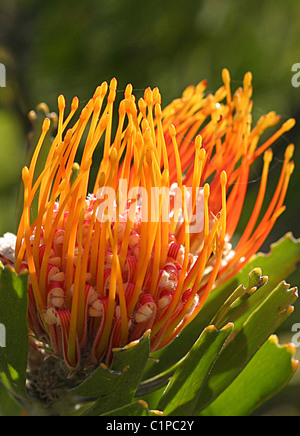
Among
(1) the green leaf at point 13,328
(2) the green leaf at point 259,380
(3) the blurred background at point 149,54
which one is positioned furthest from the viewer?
(3) the blurred background at point 149,54

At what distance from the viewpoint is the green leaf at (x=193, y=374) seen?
0.50 meters

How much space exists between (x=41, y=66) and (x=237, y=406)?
681mm

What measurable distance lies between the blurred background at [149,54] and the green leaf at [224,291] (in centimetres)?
15

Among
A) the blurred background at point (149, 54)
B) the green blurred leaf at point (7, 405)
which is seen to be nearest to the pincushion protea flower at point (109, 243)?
the green blurred leaf at point (7, 405)

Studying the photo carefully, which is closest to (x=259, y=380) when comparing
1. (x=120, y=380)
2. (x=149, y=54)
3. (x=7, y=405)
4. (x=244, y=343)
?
(x=244, y=343)

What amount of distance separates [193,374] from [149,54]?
664 millimetres

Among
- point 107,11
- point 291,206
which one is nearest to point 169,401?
point 291,206

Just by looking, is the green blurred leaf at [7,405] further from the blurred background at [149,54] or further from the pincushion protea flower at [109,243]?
the blurred background at [149,54]

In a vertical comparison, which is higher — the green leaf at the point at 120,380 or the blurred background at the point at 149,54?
the blurred background at the point at 149,54

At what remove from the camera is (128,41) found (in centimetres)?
102

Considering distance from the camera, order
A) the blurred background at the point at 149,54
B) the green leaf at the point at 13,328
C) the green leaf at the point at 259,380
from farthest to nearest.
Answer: the blurred background at the point at 149,54
the green leaf at the point at 259,380
the green leaf at the point at 13,328

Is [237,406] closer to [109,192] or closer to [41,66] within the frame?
[109,192]

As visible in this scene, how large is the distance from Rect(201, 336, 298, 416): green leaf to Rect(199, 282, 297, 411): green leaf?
0.04 m

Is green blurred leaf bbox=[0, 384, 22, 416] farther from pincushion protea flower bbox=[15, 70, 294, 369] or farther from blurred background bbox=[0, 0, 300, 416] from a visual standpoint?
blurred background bbox=[0, 0, 300, 416]
